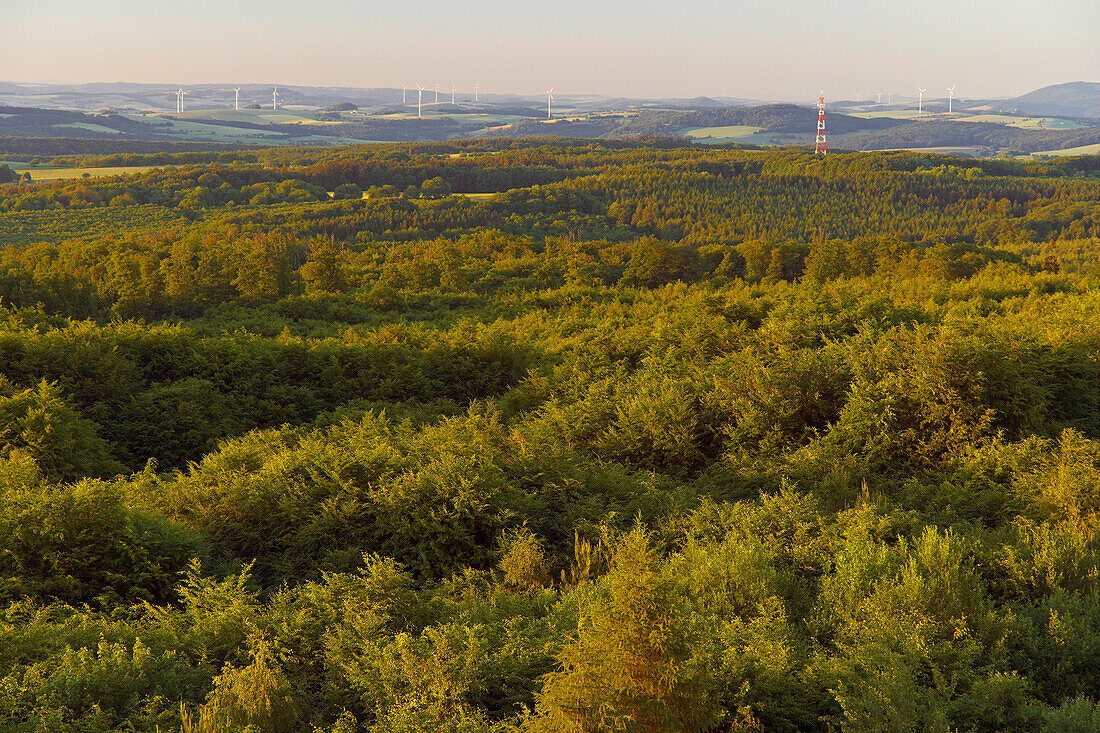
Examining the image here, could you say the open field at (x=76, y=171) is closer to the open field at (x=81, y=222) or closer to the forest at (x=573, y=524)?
the open field at (x=81, y=222)

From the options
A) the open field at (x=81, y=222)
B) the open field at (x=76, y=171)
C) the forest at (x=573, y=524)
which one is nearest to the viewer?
the forest at (x=573, y=524)

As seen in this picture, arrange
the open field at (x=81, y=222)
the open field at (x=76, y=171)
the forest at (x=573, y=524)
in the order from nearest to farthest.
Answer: the forest at (x=573, y=524) → the open field at (x=81, y=222) → the open field at (x=76, y=171)

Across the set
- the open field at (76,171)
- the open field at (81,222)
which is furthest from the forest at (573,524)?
the open field at (76,171)

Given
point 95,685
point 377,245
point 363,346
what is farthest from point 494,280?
point 95,685

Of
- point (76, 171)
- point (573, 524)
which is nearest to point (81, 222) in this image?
point (76, 171)

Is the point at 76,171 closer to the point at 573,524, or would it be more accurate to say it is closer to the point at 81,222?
the point at 81,222

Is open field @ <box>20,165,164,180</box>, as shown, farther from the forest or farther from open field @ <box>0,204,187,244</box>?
the forest

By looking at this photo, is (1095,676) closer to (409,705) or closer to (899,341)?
(409,705)

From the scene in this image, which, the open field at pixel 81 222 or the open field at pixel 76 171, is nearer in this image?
the open field at pixel 81 222
